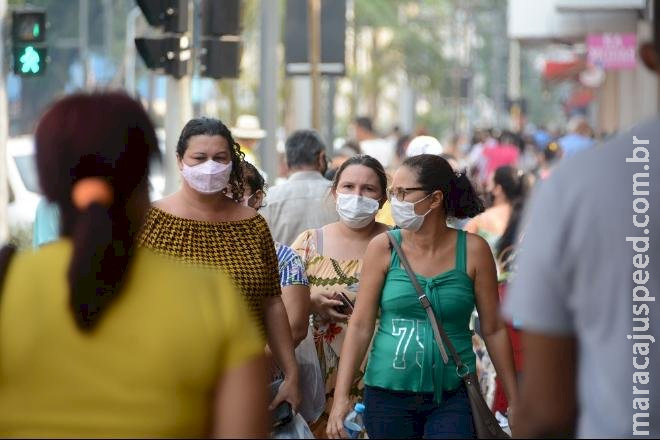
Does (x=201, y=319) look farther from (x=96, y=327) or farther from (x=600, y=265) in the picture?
(x=600, y=265)

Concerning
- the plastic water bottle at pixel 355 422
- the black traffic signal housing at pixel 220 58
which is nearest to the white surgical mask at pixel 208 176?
the plastic water bottle at pixel 355 422

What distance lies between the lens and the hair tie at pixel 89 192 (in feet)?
11.1

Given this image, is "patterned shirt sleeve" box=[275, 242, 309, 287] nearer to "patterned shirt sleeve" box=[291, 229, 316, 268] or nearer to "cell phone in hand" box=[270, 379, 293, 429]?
"patterned shirt sleeve" box=[291, 229, 316, 268]

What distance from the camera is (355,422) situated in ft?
21.8

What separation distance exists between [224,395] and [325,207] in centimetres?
684

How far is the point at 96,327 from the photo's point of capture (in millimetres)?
3330

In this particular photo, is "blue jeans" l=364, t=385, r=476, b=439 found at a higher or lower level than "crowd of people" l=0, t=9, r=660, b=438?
lower

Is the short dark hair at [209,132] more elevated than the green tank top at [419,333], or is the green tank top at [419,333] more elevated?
the short dark hair at [209,132]

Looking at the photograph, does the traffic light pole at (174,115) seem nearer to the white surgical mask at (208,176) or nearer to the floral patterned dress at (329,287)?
the floral patterned dress at (329,287)

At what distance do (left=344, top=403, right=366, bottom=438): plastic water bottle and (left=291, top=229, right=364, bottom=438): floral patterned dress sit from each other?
0.85 m

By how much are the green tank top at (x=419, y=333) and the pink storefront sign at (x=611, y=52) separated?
26859mm

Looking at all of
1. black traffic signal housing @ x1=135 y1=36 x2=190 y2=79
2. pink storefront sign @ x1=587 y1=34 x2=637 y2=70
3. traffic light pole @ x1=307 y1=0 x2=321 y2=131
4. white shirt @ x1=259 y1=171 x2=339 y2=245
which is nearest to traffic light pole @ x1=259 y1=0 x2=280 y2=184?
traffic light pole @ x1=307 y1=0 x2=321 y2=131

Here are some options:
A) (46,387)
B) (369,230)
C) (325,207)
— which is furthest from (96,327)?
(325,207)

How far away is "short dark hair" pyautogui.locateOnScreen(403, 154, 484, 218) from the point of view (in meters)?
7.09
